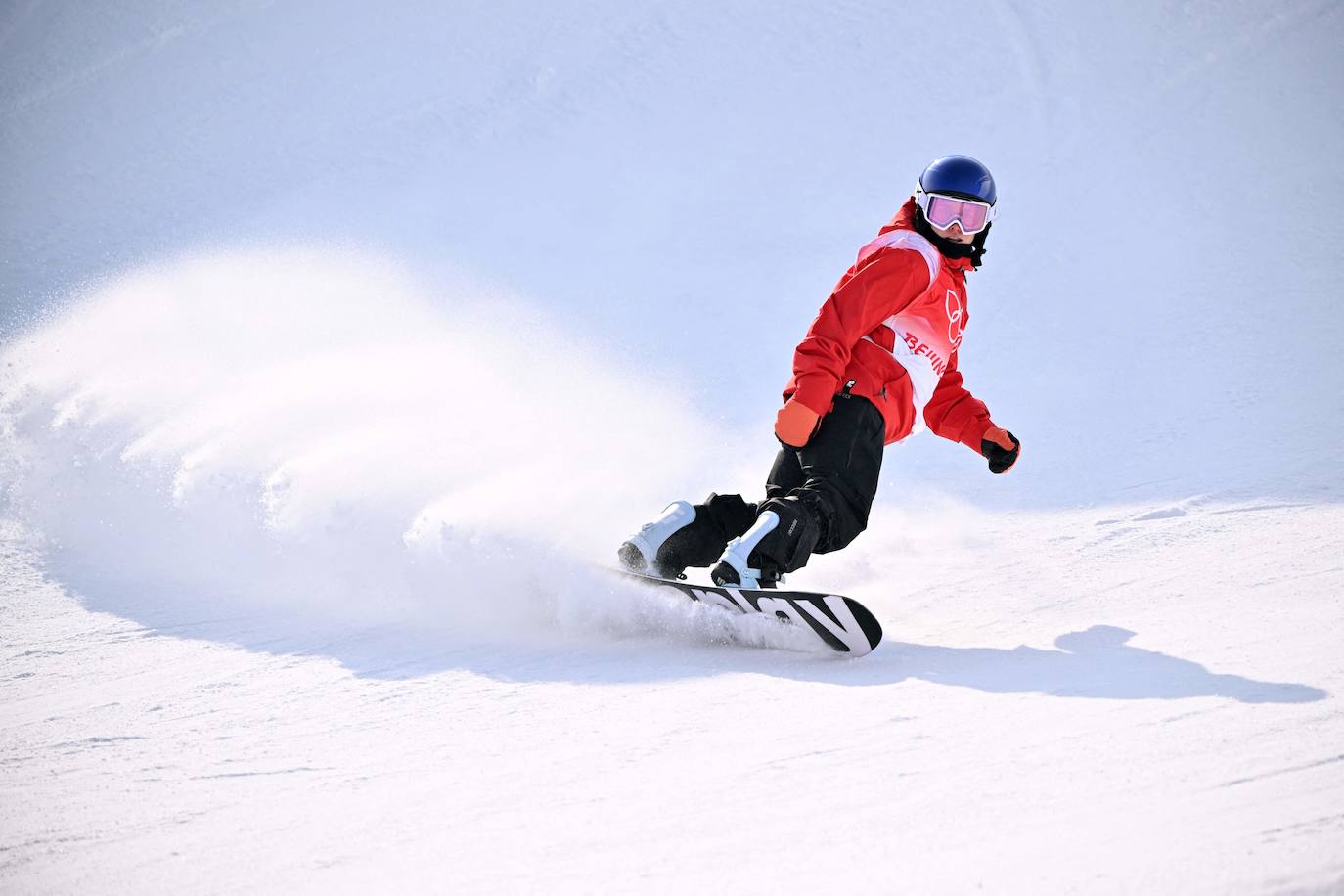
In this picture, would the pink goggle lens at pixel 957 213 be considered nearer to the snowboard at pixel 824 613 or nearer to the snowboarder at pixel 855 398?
the snowboarder at pixel 855 398

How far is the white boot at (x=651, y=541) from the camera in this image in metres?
3.59

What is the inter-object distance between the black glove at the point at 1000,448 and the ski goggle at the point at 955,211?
75cm

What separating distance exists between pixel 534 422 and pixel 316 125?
9.18 m

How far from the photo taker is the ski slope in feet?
6.93

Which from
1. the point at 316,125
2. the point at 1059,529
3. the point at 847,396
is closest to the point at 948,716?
the point at 847,396

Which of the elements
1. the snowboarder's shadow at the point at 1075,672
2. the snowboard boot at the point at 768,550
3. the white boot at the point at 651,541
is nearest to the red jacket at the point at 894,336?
the snowboard boot at the point at 768,550

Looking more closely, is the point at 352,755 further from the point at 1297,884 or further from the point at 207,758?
the point at 1297,884

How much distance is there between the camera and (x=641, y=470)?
209 inches

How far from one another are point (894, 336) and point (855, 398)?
274mm

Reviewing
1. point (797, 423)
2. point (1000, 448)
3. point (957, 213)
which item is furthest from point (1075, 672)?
point (957, 213)

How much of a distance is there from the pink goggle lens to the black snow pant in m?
0.69

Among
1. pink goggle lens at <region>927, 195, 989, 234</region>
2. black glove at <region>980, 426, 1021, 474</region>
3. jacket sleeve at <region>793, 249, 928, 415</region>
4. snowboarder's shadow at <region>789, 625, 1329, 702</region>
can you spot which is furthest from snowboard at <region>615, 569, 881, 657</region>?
pink goggle lens at <region>927, 195, 989, 234</region>

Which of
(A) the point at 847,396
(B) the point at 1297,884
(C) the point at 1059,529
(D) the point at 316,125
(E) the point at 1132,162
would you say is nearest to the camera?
(B) the point at 1297,884

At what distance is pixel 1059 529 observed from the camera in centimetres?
451
